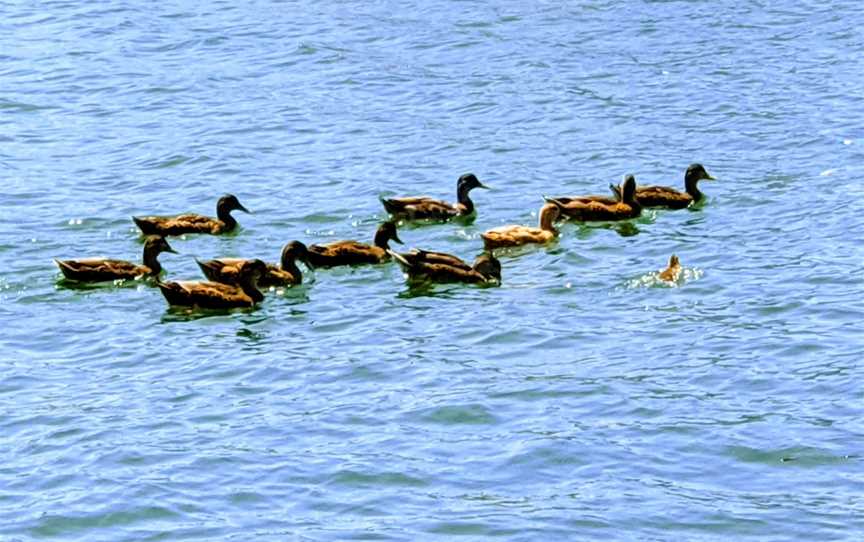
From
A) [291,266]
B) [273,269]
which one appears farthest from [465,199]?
[273,269]

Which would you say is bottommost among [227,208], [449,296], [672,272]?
[449,296]

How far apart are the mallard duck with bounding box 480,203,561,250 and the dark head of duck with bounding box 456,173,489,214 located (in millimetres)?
1070

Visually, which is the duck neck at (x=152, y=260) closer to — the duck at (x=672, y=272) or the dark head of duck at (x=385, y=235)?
the dark head of duck at (x=385, y=235)

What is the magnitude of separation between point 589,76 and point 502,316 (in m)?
10.3

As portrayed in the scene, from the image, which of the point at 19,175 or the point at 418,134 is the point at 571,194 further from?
the point at 19,175

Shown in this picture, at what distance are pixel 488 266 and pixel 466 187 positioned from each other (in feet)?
10.00

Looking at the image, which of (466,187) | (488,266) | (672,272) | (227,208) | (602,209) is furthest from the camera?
(466,187)

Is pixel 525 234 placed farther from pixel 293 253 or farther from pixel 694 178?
pixel 694 178

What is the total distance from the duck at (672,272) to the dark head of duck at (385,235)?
2909 millimetres

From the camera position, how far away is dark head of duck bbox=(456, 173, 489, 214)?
22322 mm

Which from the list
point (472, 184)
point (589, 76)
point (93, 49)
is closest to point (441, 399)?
point (472, 184)

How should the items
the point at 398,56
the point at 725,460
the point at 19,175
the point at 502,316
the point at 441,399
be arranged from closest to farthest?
the point at 725,460 → the point at 441,399 → the point at 502,316 → the point at 19,175 → the point at 398,56

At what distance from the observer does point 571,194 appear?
2286cm

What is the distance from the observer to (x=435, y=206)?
72.1ft
